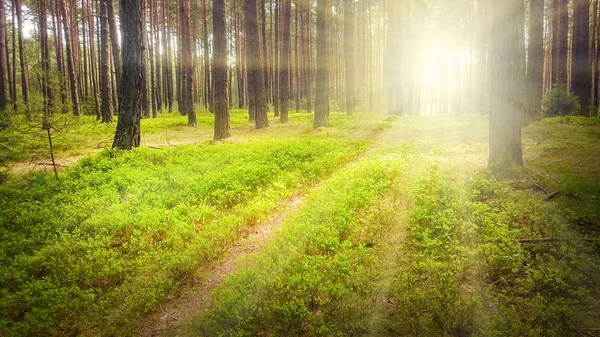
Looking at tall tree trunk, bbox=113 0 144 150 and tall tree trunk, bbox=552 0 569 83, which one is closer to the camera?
tall tree trunk, bbox=113 0 144 150

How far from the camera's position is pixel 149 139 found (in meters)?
13.8

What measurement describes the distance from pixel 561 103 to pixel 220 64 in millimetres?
17739

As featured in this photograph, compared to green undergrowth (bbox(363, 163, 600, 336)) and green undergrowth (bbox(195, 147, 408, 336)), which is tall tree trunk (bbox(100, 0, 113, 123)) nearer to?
green undergrowth (bbox(195, 147, 408, 336))

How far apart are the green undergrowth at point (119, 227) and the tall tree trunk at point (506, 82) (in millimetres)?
4061

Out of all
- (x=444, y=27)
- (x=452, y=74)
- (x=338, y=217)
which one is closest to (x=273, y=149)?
(x=338, y=217)

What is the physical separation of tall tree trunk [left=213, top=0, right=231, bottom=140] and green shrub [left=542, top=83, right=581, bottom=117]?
17.2 meters

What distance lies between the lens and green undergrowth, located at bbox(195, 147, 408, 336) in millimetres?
3420

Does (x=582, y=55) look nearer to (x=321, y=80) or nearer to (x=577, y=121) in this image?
(x=577, y=121)

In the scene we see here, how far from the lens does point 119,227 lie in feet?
17.7

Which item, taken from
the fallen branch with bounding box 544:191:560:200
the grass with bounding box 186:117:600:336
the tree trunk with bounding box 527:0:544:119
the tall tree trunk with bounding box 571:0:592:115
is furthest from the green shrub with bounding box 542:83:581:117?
the fallen branch with bounding box 544:191:560:200

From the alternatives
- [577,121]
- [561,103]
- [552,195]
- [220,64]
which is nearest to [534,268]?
[552,195]

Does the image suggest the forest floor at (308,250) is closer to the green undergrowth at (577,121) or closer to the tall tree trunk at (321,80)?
the green undergrowth at (577,121)

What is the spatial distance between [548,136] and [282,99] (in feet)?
42.4

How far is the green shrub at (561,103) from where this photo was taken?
57.1 ft
